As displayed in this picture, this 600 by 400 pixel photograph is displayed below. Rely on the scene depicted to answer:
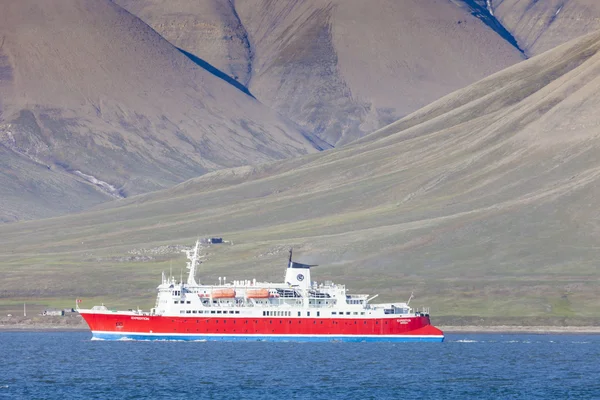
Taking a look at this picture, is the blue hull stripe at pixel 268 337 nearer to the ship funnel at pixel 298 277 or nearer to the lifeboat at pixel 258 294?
the lifeboat at pixel 258 294

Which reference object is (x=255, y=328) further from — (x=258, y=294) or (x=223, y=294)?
(x=223, y=294)

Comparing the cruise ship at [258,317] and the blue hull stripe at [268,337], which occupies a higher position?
the cruise ship at [258,317]

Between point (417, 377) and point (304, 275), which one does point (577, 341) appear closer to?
point (304, 275)

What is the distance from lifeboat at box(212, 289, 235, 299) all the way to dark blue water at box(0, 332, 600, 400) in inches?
176

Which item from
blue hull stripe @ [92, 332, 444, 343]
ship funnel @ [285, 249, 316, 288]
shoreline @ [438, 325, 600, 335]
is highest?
ship funnel @ [285, 249, 316, 288]

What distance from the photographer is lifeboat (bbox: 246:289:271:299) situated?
13612 cm

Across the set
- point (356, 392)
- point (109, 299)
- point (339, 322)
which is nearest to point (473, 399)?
point (356, 392)

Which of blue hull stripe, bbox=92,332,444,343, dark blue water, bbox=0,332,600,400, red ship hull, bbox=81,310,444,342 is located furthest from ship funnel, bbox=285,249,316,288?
dark blue water, bbox=0,332,600,400

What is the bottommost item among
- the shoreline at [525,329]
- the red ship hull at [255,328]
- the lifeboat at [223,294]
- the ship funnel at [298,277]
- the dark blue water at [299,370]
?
the dark blue water at [299,370]

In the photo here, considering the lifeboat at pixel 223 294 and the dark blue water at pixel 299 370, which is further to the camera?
the lifeboat at pixel 223 294

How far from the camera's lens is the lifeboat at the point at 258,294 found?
136125 mm

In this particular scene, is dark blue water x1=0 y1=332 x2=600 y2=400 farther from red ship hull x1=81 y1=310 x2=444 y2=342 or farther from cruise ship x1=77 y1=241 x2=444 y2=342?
cruise ship x1=77 y1=241 x2=444 y2=342

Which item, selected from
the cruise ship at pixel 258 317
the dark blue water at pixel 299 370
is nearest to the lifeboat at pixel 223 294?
the cruise ship at pixel 258 317

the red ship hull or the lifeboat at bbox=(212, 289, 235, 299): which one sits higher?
the lifeboat at bbox=(212, 289, 235, 299)
